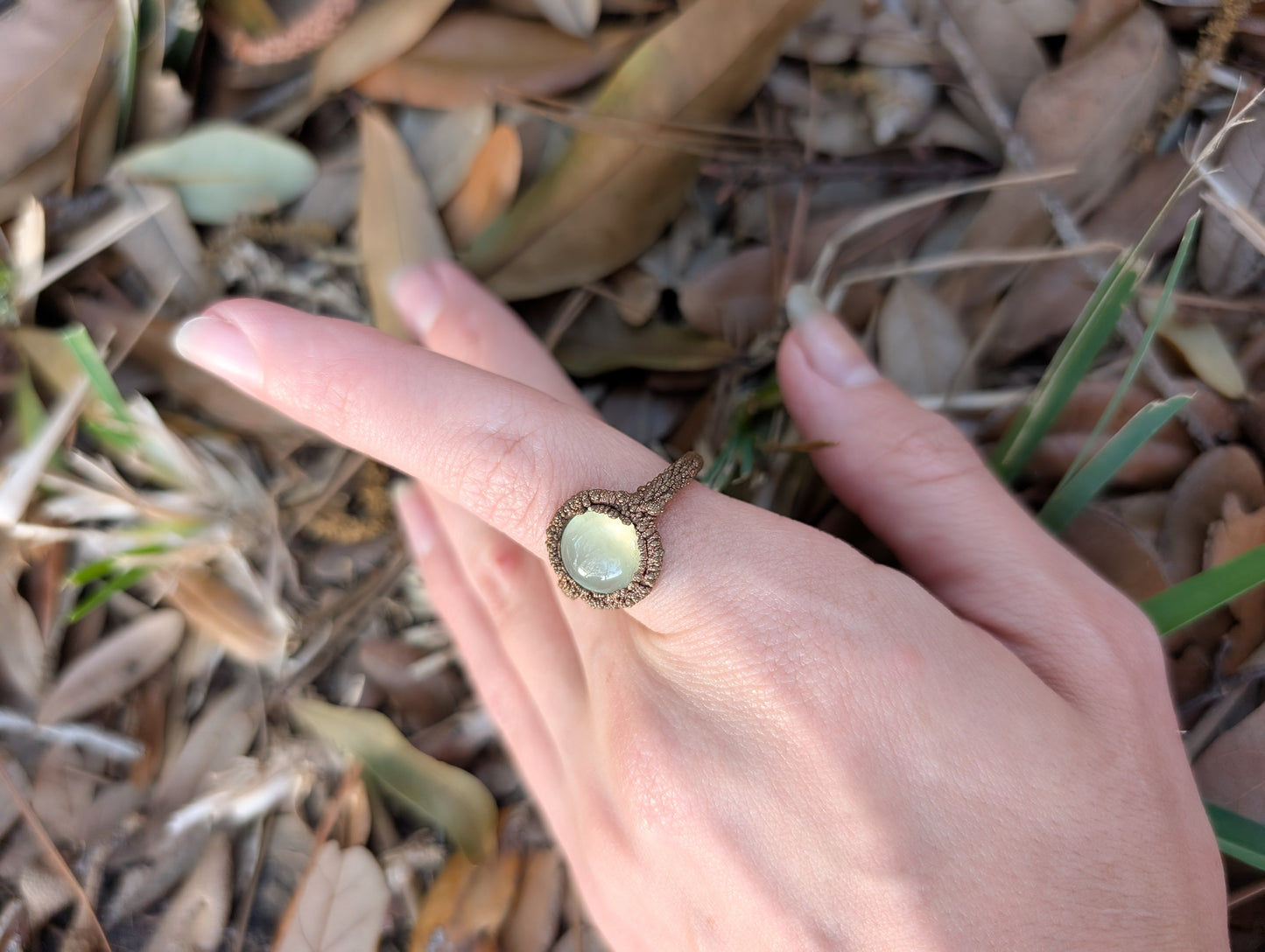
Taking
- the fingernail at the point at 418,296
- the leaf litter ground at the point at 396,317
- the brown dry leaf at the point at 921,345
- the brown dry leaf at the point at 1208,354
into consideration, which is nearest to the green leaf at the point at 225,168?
the leaf litter ground at the point at 396,317

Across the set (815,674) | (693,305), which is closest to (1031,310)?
(693,305)

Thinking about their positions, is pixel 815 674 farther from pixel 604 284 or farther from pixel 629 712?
pixel 604 284

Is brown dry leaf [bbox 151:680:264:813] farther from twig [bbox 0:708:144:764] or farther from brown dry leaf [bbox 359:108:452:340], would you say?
brown dry leaf [bbox 359:108:452:340]

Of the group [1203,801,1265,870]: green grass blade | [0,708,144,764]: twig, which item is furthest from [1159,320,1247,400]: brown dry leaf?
[0,708,144,764]: twig

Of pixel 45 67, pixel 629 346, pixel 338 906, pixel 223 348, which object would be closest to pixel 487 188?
pixel 629 346

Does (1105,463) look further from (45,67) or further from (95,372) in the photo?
(45,67)
